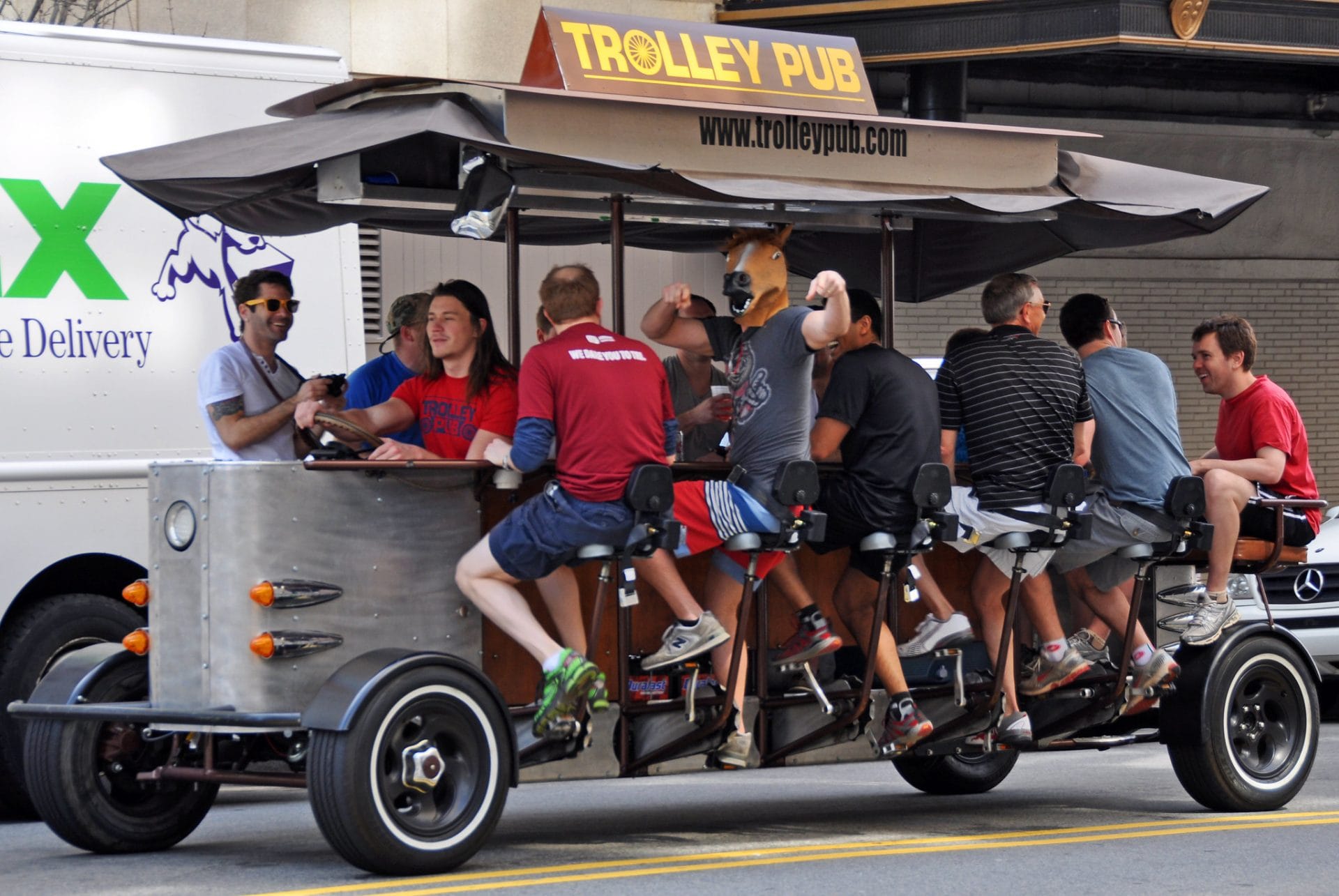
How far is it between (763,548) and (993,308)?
1599 mm

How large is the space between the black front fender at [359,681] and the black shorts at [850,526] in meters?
1.67

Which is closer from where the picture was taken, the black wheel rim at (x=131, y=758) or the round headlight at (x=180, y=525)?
the round headlight at (x=180, y=525)

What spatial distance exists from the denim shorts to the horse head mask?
1.04 meters

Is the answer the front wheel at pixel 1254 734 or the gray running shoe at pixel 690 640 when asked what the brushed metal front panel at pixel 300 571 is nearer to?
the gray running shoe at pixel 690 640

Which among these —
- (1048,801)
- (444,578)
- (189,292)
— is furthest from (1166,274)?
(444,578)

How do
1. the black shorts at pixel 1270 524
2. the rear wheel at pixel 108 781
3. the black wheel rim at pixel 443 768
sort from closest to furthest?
the black wheel rim at pixel 443 768, the rear wheel at pixel 108 781, the black shorts at pixel 1270 524

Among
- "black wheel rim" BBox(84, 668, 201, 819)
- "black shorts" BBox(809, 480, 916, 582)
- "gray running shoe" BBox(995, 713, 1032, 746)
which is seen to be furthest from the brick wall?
"black wheel rim" BBox(84, 668, 201, 819)

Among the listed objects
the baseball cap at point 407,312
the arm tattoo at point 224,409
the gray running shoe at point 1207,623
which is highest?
the baseball cap at point 407,312

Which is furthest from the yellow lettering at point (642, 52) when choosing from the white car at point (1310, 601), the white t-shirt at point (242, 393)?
the white car at point (1310, 601)

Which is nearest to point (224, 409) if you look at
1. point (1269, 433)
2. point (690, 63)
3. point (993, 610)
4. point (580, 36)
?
point (580, 36)

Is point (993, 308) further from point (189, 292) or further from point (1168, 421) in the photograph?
point (189, 292)

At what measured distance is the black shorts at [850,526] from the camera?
777cm

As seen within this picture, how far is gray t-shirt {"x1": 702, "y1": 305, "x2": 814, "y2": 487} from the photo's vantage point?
24.6 ft

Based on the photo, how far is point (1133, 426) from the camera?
27.7 feet
